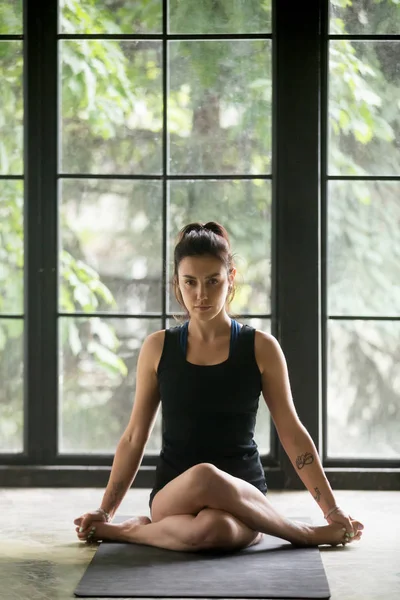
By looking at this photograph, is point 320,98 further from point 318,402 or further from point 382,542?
point 382,542

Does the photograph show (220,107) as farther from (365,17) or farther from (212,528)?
(212,528)

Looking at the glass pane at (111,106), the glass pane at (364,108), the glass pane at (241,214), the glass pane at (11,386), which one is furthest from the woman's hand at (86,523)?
the glass pane at (364,108)

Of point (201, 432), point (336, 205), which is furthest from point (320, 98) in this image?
point (201, 432)

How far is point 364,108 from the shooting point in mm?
3887

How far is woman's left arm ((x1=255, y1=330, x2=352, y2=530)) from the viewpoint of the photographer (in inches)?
119

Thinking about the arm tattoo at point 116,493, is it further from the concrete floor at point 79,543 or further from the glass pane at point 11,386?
the glass pane at point 11,386

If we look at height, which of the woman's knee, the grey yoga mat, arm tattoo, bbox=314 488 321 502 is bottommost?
the grey yoga mat

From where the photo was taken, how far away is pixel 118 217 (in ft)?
12.9

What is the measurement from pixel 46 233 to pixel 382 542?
184 cm

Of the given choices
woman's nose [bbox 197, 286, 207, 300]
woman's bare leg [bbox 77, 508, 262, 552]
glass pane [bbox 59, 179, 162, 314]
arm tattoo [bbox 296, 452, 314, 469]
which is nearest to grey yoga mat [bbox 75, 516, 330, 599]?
woman's bare leg [bbox 77, 508, 262, 552]

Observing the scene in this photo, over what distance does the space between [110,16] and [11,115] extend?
0.58 metres

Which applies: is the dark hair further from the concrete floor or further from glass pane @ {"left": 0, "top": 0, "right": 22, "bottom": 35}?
glass pane @ {"left": 0, "top": 0, "right": 22, "bottom": 35}

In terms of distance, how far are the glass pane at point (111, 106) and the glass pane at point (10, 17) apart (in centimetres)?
20

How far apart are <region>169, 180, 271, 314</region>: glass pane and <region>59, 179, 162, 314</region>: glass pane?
11cm
